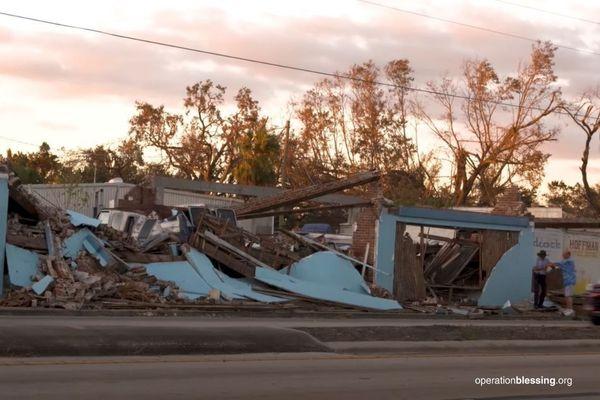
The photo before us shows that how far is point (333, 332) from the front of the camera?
1638 centimetres

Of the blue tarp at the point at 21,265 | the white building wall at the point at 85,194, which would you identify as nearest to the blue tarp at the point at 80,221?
the blue tarp at the point at 21,265

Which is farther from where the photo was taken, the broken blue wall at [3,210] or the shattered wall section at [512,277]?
the shattered wall section at [512,277]

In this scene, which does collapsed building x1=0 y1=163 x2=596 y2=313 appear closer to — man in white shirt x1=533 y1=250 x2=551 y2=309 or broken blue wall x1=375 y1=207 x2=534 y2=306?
broken blue wall x1=375 y1=207 x2=534 y2=306

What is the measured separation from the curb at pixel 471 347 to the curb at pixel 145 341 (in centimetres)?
62

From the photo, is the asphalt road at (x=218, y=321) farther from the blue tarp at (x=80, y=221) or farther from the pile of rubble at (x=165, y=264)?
the blue tarp at (x=80, y=221)

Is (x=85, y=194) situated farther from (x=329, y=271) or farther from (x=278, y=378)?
(x=278, y=378)

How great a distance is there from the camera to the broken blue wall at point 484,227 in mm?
26156

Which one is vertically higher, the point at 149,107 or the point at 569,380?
the point at 149,107

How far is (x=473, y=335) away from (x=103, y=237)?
10668 mm

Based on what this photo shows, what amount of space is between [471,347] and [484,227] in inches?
489

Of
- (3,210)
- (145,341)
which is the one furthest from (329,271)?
(145,341)

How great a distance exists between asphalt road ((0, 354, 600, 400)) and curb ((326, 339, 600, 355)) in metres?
0.87

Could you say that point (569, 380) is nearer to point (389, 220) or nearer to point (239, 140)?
point (389, 220)

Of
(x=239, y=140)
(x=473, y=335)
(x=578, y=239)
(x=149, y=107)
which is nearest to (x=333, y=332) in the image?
(x=473, y=335)
